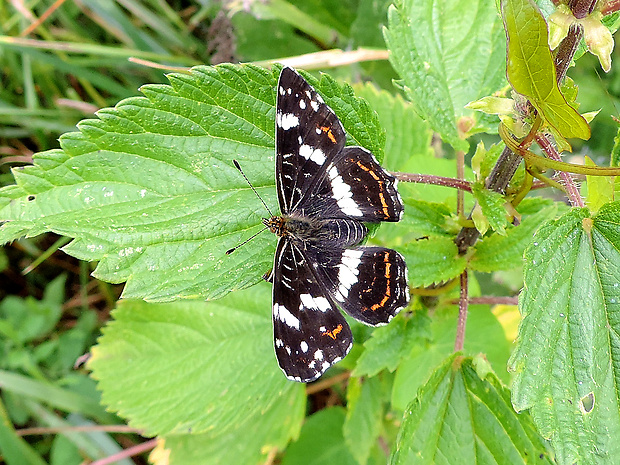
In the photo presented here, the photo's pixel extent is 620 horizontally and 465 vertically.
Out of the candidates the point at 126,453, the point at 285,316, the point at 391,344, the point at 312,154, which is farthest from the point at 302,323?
the point at 126,453

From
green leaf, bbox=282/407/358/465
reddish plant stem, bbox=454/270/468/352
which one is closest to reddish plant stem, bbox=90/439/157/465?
green leaf, bbox=282/407/358/465

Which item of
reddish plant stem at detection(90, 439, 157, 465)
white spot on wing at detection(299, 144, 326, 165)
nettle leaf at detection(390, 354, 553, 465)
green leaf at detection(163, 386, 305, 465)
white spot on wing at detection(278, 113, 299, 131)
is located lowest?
reddish plant stem at detection(90, 439, 157, 465)

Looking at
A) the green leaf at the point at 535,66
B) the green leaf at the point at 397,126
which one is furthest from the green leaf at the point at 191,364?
the green leaf at the point at 535,66

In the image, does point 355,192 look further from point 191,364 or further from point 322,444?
point 322,444

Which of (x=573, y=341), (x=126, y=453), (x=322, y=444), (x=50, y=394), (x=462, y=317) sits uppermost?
(x=573, y=341)

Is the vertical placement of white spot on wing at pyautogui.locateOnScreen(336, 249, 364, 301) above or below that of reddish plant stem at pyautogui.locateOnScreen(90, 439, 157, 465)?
above

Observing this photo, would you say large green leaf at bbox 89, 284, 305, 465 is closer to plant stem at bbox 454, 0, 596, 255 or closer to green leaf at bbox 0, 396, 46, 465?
green leaf at bbox 0, 396, 46, 465

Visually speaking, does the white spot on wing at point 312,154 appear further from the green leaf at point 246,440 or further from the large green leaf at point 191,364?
the green leaf at point 246,440
